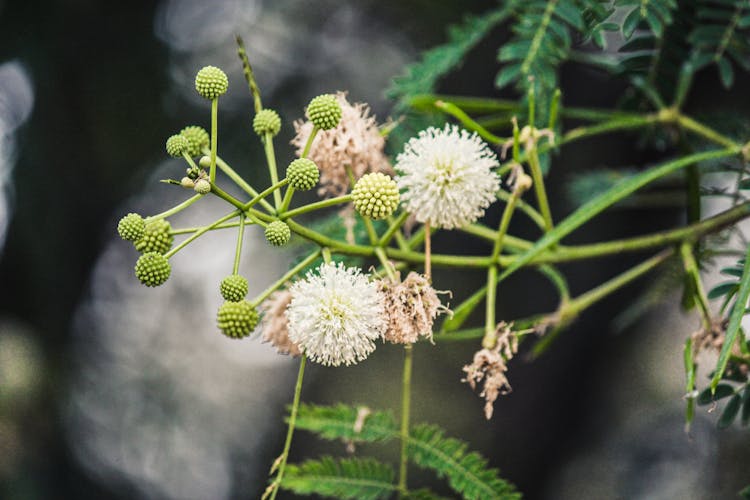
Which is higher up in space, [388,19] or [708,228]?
[388,19]

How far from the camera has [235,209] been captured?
2.40 feet

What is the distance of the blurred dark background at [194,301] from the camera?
7.99 ft

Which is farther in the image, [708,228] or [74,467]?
[74,467]

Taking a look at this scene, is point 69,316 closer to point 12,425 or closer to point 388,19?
point 12,425

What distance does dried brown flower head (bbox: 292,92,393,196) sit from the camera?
2.96 ft

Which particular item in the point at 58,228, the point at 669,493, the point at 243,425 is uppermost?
the point at 58,228

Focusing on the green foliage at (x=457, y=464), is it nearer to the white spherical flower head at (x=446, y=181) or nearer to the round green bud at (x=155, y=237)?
the white spherical flower head at (x=446, y=181)

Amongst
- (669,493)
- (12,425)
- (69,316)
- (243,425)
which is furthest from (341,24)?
(669,493)

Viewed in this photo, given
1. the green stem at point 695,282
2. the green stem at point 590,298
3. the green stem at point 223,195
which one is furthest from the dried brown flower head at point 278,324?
the green stem at point 695,282

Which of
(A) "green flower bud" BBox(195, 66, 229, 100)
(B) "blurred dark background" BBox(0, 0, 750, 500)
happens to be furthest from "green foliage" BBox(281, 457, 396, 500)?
(B) "blurred dark background" BBox(0, 0, 750, 500)

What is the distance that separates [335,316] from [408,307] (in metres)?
0.09

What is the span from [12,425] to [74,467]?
30 cm

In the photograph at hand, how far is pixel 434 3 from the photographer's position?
8.70 feet

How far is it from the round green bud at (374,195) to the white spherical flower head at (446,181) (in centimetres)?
5
